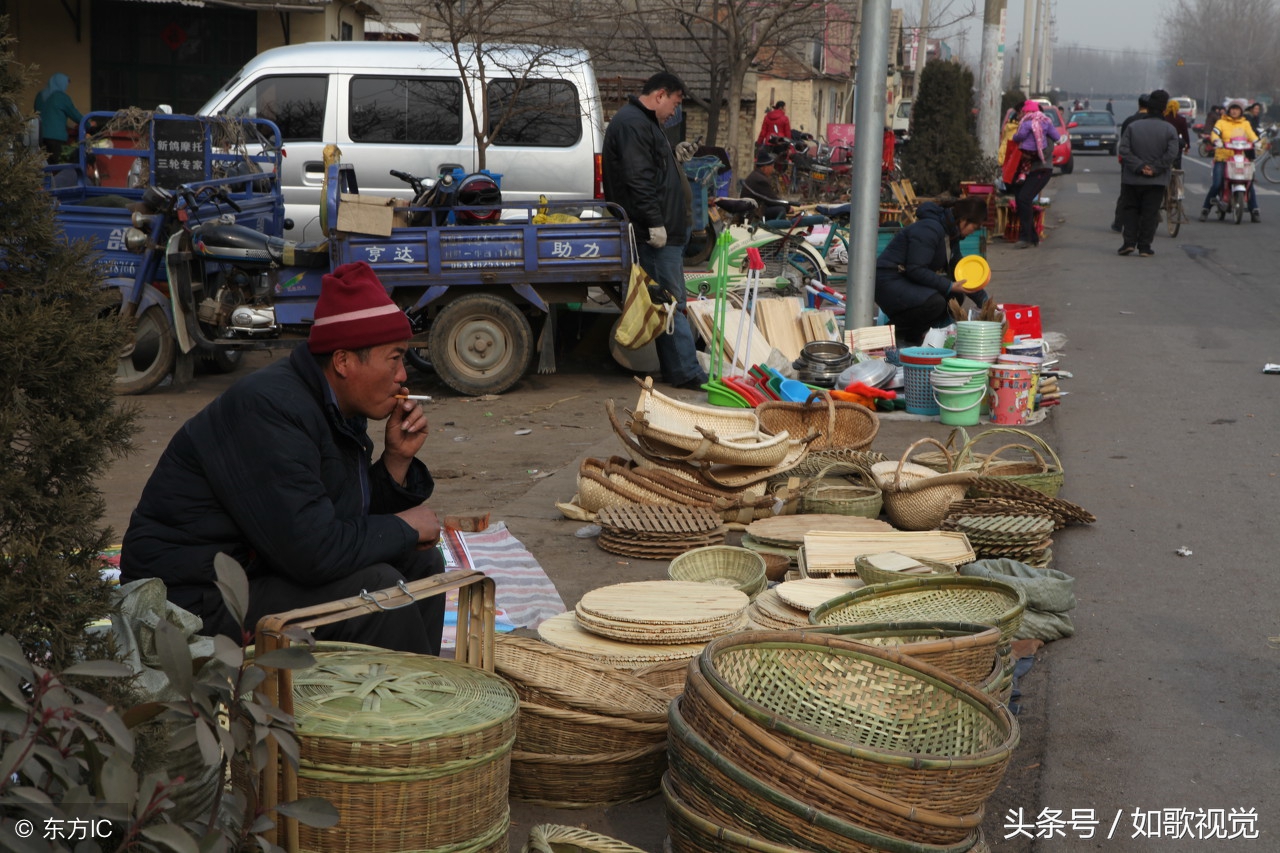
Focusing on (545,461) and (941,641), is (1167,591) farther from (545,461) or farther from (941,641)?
(545,461)

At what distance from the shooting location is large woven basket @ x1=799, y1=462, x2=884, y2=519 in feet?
19.1

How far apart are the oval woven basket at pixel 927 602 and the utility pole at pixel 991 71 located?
18775mm

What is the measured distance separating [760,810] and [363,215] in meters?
6.60

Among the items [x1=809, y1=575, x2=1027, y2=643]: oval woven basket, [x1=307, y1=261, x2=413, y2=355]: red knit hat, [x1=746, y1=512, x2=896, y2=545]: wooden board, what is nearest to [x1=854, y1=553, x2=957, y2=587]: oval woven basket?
[x1=809, y1=575, x2=1027, y2=643]: oval woven basket

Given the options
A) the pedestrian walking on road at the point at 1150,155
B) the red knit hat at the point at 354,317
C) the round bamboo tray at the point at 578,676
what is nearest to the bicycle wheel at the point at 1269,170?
the pedestrian walking on road at the point at 1150,155

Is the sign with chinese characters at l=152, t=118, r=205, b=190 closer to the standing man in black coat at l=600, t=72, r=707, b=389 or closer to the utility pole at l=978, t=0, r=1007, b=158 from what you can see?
the standing man in black coat at l=600, t=72, r=707, b=389

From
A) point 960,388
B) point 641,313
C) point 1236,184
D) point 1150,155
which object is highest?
point 1150,155

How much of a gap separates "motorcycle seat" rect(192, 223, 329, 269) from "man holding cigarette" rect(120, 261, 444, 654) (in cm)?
566

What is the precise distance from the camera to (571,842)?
2.77 m

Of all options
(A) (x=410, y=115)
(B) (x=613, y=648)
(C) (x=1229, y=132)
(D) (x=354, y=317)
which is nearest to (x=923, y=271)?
(A) (x=410, y=115)

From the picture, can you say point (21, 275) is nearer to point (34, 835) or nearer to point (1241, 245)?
point (34, 835)

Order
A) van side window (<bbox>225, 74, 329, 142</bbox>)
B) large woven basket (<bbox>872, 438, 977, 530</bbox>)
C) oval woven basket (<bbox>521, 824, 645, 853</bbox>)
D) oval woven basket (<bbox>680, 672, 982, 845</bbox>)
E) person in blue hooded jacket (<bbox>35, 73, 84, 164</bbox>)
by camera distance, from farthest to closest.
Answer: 1. person in blue hooded jacket (<bbox>35, 73, 84, 164</bbox>)
2. van side window (<bbox>225, 74, 329, 142</bbox>)
3. large woven basket (<bbox>872, 438, 977, 530</bbox>)
4. oval woven basket (<bbox>521, 824, 645, 853</bbox>)
5. oval woven basket (<bbox>680, 672, 982, 845</bbox>)

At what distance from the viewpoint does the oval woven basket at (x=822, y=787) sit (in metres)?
2.55

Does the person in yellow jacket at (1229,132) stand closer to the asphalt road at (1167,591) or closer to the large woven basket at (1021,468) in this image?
the asphalt road at (1167,591)
